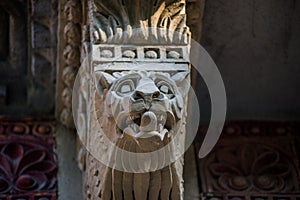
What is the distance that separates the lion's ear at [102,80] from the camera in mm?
3508

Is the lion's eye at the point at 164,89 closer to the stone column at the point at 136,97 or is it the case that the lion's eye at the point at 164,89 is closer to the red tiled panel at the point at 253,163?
the stone column at the point at 136,97

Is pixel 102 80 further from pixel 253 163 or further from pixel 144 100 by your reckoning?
pixel 253 163

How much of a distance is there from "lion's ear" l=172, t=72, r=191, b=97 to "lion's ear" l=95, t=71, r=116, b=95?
15 cm

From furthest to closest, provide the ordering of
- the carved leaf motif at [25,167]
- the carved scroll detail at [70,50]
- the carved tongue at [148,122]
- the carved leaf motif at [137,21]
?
1. the carved leaf motif at [25,167]
2. the carved scroll detail at [70,50]
3. the carved leaf motif at [137,21]
4. the carved tongue at [148,122]

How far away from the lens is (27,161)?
13.2 feet

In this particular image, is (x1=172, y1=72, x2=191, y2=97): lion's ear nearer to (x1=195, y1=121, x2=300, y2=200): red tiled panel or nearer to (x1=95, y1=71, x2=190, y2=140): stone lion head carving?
(x1=95, y1=71, x2=190, y2=140): stone lion head carving

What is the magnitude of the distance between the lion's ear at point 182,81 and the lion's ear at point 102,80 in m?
0.15

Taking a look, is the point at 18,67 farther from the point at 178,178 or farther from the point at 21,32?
the point at 178,178

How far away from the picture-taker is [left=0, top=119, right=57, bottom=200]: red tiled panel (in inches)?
154

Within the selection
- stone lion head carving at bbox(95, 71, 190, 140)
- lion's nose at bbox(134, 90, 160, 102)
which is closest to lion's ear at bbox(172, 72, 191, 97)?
stone lion head carving at bbox(95, 71, 190, 140)

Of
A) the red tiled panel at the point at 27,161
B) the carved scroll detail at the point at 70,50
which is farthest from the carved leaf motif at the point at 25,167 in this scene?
the carved scroll detail at the point at 70,50

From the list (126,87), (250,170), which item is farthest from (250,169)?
(126,87)

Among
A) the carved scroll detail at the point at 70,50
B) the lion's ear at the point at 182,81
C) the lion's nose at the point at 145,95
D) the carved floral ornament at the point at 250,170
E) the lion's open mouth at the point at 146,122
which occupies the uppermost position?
the carved scroll detail at the point at 70,50

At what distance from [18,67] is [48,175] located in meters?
0.33
